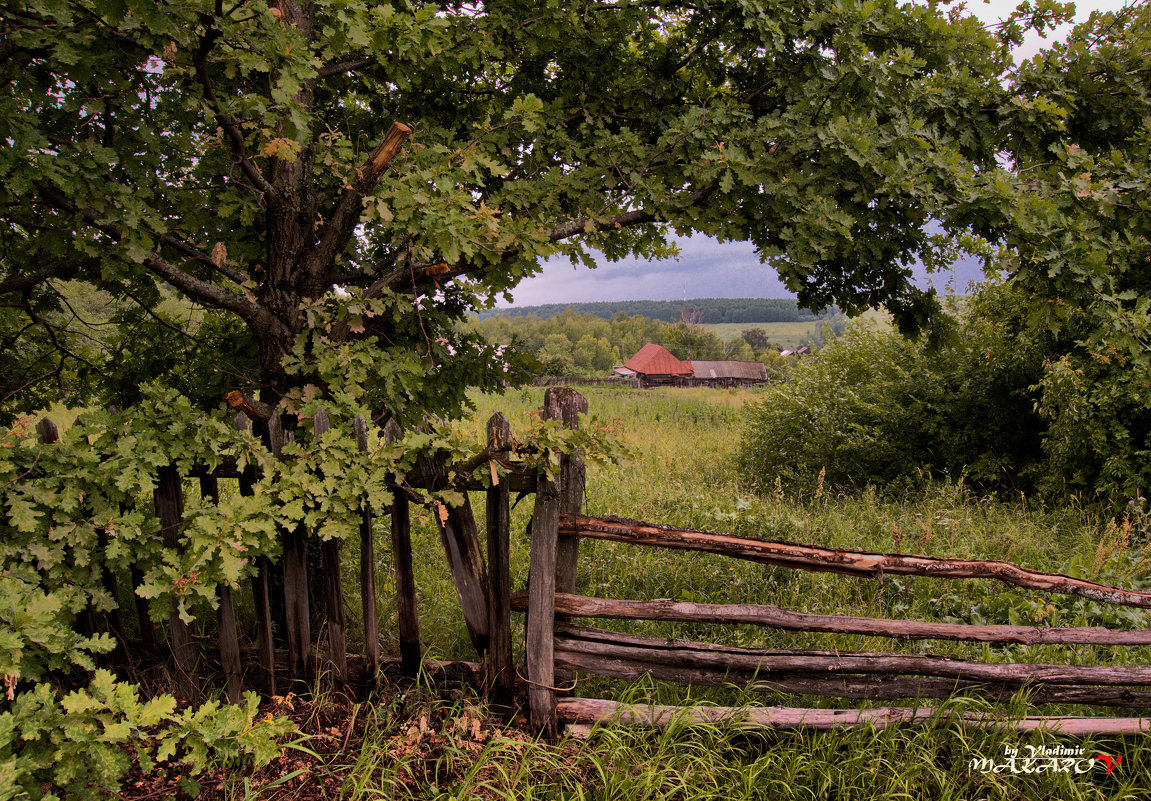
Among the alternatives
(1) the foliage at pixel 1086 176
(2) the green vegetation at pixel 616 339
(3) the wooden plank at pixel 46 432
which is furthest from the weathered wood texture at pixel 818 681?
(2) the green vegetation at pixel 616 339

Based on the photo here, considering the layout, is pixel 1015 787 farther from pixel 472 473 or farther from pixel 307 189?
pixel 307 189

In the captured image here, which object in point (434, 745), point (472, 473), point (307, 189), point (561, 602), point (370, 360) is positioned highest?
point (307, 189)

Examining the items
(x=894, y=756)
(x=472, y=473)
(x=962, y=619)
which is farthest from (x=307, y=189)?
(x=962, y=619)

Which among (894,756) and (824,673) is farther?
(824,673)

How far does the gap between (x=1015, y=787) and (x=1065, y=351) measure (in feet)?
23.1

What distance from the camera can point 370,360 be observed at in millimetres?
3088

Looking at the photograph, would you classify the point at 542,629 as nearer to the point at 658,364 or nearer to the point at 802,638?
the point at 802,638

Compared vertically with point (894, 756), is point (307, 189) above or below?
above

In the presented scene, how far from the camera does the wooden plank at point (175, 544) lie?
310 cm

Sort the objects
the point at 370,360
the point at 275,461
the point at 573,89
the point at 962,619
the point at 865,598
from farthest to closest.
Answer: the point at 865,598, the point at 962,619, the point at 573,89, the point at 370,360, the point at 275,461

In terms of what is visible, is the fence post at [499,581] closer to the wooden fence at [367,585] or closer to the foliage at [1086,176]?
the wooden fence at [367,585]

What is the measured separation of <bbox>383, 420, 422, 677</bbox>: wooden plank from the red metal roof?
2319 inches

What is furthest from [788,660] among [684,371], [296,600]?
[684,371]

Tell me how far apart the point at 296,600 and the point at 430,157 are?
96.0 inches
